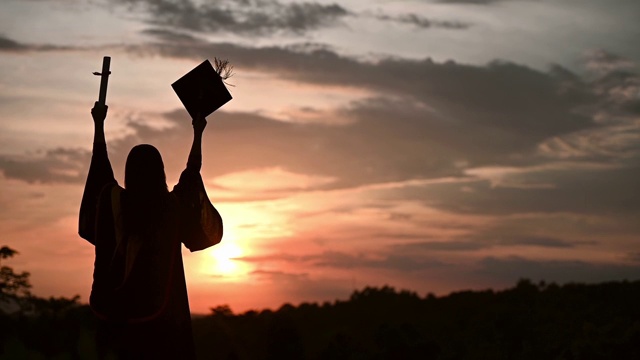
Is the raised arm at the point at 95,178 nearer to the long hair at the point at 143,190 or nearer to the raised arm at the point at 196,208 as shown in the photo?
the long hair at the point at 143,190

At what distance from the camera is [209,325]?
18531 millimetres

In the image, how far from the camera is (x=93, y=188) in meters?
9.00

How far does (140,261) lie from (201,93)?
5.11ft

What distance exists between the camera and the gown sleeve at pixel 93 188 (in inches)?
352

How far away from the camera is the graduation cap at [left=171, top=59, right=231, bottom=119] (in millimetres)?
9297

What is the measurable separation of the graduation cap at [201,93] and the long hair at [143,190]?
752 mm

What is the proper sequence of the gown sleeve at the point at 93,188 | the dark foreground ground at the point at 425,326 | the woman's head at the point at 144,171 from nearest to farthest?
the woman's head at the point at 144,171
the gown sleeve at the point at 93,188
the dark foreground ground at the point at 425,326

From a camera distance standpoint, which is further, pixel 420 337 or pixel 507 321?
pixel 507 321

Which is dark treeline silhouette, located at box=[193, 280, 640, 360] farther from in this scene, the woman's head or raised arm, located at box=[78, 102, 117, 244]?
the woman's head

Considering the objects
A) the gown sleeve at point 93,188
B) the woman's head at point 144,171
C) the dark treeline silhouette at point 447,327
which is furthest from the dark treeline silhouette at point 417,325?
the woman's head at point 144,171

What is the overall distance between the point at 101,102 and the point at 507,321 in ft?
34.0

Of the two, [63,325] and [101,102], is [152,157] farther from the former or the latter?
[63,325]

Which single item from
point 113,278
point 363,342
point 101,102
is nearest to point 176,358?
point 113,278

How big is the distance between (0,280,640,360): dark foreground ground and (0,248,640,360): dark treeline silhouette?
2 centimetres
